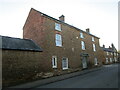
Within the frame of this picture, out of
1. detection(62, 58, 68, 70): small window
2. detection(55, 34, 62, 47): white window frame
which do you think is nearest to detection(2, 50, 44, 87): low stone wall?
detection(55, 34, 62, 47): white window frame

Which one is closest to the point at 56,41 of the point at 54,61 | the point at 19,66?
the point at 54,61

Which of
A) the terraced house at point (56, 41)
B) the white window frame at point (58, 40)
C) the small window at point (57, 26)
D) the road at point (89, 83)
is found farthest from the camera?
the small window at point (57, 26)

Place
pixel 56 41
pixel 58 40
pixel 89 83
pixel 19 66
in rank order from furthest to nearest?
1. pixel 58 40
2. pixel 56 41
3. pixel 19 66
4. pixel 89 83

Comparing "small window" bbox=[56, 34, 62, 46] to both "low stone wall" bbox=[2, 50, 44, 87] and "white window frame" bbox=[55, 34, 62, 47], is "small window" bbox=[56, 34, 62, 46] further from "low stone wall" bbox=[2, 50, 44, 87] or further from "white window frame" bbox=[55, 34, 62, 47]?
"low stone wall" bbox=[2, 50, 44, 87]

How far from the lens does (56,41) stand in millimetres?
17000

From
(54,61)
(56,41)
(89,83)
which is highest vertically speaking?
(56,41)

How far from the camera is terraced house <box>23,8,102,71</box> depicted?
15.3 m

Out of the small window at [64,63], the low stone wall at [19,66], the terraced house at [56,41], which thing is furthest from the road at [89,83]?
the small window at [64,63]

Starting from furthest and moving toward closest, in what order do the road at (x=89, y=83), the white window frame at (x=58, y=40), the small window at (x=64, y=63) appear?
the small window at (x=64, y=63)
the white window frame at (x=58, y=40)
the road at (x=89, y=83)

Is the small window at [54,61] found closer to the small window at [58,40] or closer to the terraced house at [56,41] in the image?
the terraced house at [56,41]

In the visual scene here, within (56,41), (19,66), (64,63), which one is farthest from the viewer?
(64,63)

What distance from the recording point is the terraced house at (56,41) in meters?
15.3

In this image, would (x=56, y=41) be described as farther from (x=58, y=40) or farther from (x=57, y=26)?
(x=57, y=26)

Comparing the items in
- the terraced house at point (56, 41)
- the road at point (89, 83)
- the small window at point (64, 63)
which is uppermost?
the terraced house at point (56, 41)
